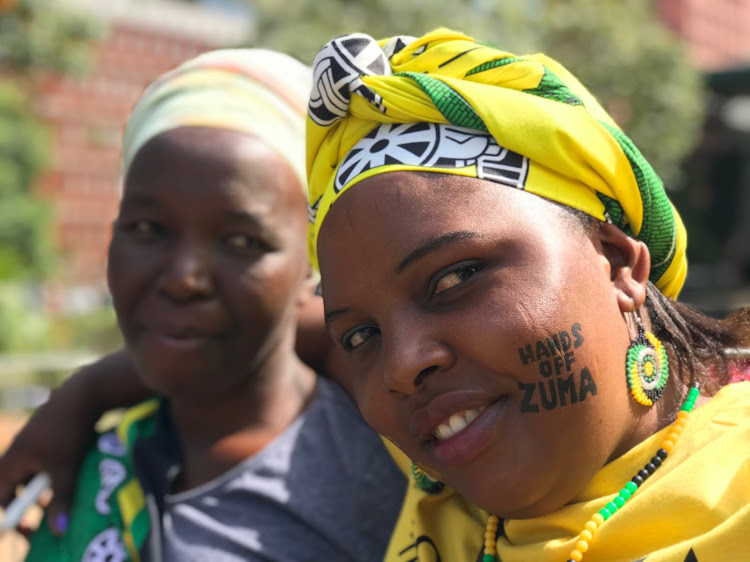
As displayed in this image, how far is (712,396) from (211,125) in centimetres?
145

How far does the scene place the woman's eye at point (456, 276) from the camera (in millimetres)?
1494

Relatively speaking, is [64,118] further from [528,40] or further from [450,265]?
[450,265]

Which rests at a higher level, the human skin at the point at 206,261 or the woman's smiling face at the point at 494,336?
the woman's smiling face at the point at 494,336

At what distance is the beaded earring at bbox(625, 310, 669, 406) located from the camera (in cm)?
154

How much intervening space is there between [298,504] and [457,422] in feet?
2.78

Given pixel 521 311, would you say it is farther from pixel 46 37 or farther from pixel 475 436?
pixel 46 37

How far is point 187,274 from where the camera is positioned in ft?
7.01

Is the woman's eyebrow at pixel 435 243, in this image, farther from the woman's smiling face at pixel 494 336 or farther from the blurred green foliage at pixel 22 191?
the blurred green foliage at pixel 22 191

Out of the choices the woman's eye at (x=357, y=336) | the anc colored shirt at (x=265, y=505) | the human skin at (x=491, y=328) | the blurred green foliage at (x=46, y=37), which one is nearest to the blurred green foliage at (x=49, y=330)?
the blurred green foliage at (x=46, y=37)

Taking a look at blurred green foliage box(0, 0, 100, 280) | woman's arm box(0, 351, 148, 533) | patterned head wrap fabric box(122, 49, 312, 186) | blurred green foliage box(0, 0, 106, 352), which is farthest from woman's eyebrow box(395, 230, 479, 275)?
blurred green foliage box(0, 0, 100, 280)

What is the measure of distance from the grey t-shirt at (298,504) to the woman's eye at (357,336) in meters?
0.67

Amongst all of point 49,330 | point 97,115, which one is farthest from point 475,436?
point 97,115

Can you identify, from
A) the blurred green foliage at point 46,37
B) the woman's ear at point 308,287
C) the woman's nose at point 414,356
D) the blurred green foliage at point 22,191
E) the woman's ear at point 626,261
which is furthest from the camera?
the blurred green foliage at point 22,191

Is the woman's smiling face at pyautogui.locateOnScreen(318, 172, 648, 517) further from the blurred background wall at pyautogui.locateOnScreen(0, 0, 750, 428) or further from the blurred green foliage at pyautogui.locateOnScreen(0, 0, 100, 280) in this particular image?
the blurred green foliage at pyautogui.locateOnScreen(0, 0, 100, 280)
